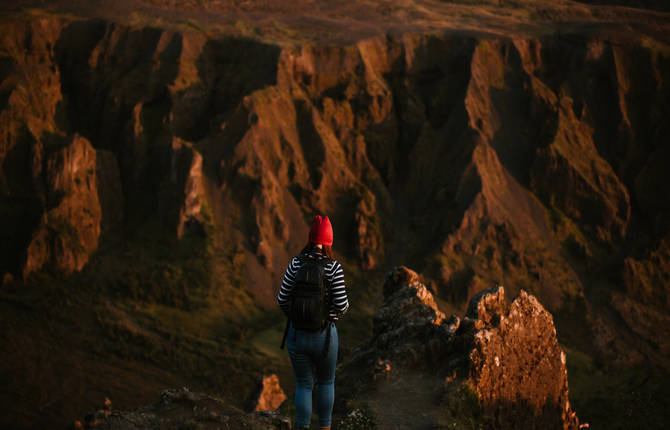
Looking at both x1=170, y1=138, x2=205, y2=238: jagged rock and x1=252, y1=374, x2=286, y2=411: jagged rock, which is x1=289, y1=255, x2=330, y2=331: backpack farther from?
x1=170, y1=138, x2=205, y2=238: jagged rock

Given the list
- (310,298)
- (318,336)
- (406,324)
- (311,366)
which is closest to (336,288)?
(310,298)

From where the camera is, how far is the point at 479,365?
1451cm

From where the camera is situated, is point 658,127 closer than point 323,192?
No

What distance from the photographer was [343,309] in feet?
32.1

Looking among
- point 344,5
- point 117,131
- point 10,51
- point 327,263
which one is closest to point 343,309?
point 327,263

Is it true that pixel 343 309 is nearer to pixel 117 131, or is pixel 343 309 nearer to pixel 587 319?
pixel 587 319

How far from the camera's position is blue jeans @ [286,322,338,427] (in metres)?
9.79

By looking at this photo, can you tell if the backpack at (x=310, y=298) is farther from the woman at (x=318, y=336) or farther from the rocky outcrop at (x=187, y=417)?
the rocky outcrop at (x=187, y=417)

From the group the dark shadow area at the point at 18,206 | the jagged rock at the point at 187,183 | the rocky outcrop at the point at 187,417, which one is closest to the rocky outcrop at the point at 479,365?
the rocky outcrop at the point at 187,417

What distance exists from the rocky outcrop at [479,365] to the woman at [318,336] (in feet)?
12.7

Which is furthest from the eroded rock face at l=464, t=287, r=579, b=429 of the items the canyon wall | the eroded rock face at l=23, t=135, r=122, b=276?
the eroded rock face at l=23, t=135, r=122, b=276

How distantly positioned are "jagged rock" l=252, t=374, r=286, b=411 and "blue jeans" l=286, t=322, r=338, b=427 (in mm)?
15723

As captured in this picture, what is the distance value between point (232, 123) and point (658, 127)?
4482 centimetres

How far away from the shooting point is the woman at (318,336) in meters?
9.79
